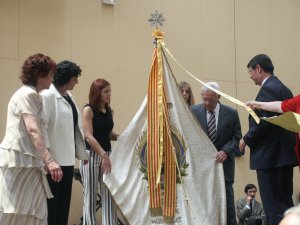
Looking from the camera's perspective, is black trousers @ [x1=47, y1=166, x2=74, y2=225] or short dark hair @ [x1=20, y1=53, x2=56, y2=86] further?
black trousers @ [x1=47, y1=166, x2=74, y2=225]

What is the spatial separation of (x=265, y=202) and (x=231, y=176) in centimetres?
83

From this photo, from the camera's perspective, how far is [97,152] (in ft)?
15.2

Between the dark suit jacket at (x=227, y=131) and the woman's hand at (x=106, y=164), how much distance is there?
3.39ft

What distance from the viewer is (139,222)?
15.7 feet

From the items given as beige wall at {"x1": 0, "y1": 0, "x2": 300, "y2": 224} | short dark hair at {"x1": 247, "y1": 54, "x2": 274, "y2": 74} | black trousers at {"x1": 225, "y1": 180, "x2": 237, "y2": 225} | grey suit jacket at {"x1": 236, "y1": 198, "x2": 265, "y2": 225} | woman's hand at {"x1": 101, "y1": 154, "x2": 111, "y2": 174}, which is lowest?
grey suit jacket at {"x1": 236, "y1": 198, "x2": 265, "y2": 225}

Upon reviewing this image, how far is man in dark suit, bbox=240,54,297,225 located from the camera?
13.9 ft

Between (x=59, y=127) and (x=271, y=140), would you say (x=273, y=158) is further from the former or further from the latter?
(x=59, y=127)

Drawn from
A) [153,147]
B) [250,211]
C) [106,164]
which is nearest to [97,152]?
[106,164]

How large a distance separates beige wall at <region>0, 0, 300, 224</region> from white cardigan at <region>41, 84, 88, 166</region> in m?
1.74

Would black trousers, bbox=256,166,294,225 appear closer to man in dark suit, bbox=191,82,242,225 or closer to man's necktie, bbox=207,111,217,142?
man in dark suit, bbox=191,82,242,225

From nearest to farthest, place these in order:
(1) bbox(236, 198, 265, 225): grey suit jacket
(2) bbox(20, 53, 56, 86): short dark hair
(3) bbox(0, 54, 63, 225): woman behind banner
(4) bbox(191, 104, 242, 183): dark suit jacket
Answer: (3) bbox(0, 54, 63, 225): woman behind banner
(2) bbox(20, 53, 56, 86): short dark hair
(4) bbox(191, 104, 242, 183): dark suit jacket
(1) bbox(236, 198, 265, 225): grey suit jacket

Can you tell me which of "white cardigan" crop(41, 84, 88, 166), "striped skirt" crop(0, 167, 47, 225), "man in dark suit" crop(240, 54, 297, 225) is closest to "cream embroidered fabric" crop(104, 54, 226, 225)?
"man in dark suit" crop(240, 54, 297, 225)

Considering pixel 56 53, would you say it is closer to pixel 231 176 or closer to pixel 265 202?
pixel 231 176

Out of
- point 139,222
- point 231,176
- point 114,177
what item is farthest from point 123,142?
point 231,176
